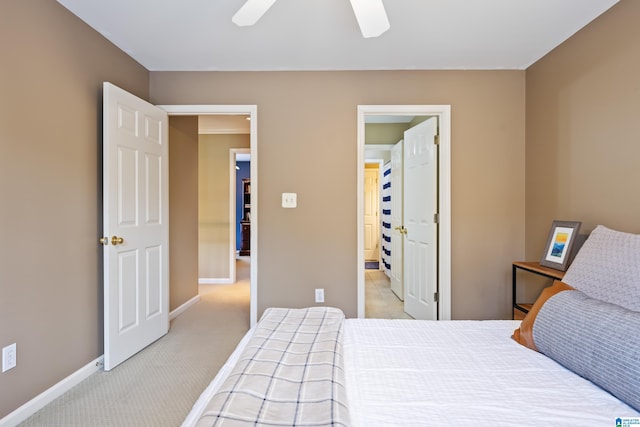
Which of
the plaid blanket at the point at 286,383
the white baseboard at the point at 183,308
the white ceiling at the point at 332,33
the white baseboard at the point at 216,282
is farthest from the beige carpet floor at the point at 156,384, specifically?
the white ceiling at the point at 332,33

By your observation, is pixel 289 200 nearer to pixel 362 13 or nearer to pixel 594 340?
pixel 362 13

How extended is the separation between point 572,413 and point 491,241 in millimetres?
2141

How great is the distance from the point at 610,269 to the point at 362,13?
157cm

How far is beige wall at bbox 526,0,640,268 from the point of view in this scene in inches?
71.7

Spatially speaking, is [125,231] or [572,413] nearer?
[572,413]

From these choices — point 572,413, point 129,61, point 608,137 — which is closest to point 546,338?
point 572,413

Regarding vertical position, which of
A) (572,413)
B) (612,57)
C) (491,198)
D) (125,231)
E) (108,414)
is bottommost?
(108,414)

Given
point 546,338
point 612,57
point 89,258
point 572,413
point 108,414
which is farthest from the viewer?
point 89,258

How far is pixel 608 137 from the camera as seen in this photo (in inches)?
76.8

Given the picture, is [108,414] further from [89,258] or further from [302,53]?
[302,53]

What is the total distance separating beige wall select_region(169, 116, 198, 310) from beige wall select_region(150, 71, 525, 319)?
666mm

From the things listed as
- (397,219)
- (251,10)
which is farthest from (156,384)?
(397,219)

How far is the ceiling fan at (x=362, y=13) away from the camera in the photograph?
1.41 metres

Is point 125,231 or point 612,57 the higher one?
point 612,57
